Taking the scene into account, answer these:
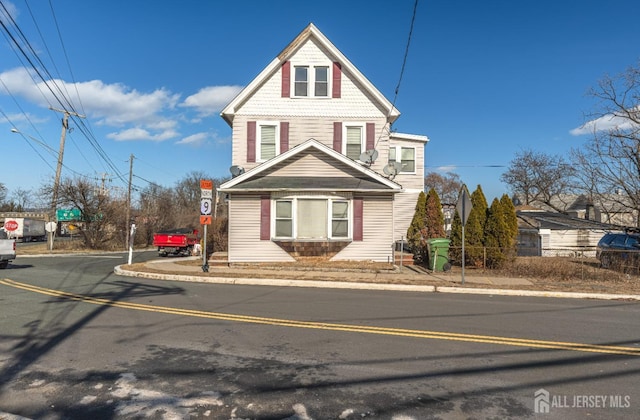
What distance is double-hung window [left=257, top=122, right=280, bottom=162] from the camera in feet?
59.4

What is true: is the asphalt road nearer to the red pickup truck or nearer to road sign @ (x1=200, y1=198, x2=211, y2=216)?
road sign @ (x1=200, y1=198, x2=211, y2=216)

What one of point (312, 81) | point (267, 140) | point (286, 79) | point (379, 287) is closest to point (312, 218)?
point (267, 140)

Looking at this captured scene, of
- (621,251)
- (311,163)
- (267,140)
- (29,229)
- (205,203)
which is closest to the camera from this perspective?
(621,251)

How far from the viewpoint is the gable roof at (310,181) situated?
15.5m

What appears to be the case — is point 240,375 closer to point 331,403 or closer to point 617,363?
point 331,403

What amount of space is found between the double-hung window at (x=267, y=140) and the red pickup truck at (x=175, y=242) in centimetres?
1085

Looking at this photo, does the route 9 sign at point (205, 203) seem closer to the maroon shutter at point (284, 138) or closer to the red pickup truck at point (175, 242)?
the maroon shutter at point (284, 138)

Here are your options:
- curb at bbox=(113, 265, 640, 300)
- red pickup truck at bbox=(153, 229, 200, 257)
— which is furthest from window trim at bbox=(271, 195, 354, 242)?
red pickup truck at bbox=(153, 229, 200, 257)

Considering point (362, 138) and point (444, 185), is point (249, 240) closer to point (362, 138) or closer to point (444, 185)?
point (362, 138)

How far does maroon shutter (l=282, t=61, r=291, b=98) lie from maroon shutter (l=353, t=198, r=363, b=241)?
6.03 metres

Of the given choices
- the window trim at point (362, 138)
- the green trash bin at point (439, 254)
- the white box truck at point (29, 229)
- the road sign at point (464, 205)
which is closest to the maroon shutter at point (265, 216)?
the window trim at point (362, 138)

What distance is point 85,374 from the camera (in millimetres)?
4680

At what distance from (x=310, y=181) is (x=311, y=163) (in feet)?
3.26

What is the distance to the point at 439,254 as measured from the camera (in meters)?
14.9
